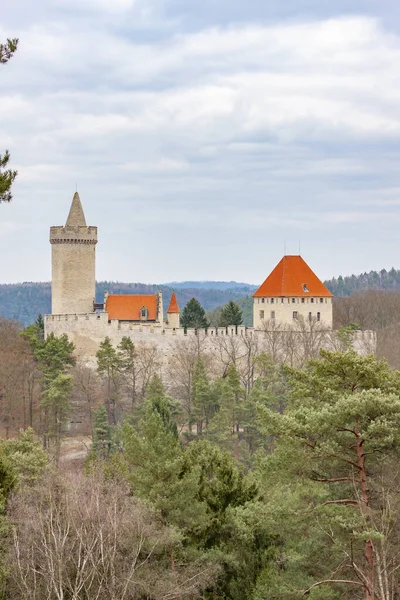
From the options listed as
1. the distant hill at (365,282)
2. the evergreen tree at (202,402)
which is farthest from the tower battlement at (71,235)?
the distant hill at (365,282)

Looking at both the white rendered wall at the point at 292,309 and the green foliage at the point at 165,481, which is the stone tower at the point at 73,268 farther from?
the green foliage at the point at 165,481

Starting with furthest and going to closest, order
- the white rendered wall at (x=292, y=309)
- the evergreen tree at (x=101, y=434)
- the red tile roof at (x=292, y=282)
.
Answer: the red tile roof at (x=292, y=282), the white rendered wall at (x=292, y=309), the evergreen tree at (x=101, y=434)

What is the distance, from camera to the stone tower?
184 feet

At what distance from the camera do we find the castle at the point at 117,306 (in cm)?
5522

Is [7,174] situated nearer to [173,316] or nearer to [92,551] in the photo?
[92,551]

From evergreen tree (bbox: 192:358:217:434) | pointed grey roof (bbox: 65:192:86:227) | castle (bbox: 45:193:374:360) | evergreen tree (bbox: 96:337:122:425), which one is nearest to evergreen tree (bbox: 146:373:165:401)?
evergreen tree (bbox: 192:358:217:434)

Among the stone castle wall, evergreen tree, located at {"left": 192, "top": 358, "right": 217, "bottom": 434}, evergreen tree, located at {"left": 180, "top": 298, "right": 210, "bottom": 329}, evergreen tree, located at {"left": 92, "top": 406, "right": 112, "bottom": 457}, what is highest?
evergreen tree, located at {"left": 180, "top": 298, "right": 210, "bottom": 329}

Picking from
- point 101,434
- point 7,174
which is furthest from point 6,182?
point 101,434

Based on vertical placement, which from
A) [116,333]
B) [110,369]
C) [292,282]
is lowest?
[110,369]

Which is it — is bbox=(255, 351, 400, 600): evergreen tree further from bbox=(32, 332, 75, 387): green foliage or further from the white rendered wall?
the white rendered wall

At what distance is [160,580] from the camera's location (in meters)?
21.4

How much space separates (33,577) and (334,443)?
594cm

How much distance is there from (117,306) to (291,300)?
885 centimetres

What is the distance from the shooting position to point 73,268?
5631 centimetres
